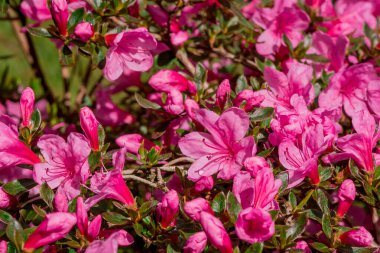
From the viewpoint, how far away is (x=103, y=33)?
6.39 feet

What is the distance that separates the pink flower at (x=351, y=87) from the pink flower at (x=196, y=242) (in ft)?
2.51

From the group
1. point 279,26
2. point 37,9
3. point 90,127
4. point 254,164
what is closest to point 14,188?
point 90,127

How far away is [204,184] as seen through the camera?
1.70 metres

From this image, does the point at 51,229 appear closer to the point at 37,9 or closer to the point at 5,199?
the point at 5,199

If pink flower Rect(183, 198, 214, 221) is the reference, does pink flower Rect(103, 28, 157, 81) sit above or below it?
above

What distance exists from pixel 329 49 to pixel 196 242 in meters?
1.12

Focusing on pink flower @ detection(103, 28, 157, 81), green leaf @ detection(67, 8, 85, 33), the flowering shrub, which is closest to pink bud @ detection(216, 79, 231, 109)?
the flowering shrub

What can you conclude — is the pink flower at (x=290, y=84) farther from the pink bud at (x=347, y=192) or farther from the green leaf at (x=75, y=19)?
the green leaf at (x=75, y=19)

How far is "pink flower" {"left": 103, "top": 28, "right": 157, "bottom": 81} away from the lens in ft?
6.20

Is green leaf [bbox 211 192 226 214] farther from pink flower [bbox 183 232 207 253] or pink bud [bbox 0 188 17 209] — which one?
pink bud [bbox 0 188 17 209]

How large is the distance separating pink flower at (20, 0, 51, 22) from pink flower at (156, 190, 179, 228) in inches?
40.2

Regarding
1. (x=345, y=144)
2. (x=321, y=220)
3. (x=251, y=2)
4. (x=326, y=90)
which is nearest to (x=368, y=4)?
(x=251, y=2)

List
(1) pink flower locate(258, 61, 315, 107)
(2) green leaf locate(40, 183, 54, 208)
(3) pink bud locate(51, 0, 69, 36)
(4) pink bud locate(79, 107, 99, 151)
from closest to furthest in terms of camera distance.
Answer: (2) green leaf locate(40, 183, 54, 208), (4) pink bud locate(79, 107, 99, 151), (3) pink bud locate(51, 0, 69, 36), (1) pink flower locate(258, 61, 315, 107)

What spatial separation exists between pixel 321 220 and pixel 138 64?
811 millimetres
